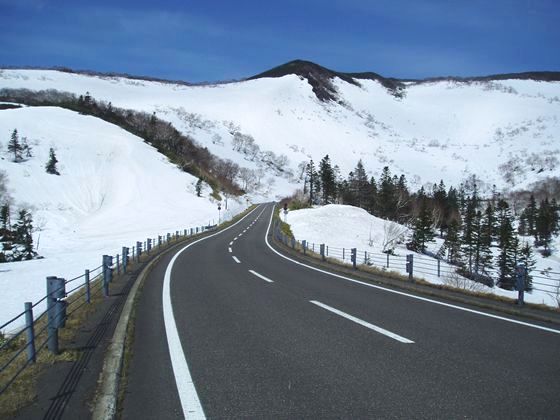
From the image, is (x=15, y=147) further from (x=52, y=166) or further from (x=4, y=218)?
(x=4, y=218)

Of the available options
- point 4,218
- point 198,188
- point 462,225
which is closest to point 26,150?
point 4,218

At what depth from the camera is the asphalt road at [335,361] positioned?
3973 millimetres

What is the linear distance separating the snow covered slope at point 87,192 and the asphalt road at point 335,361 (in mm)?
24492

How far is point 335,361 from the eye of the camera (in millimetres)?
5270

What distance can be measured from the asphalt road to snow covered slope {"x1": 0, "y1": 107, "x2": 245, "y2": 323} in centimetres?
2449

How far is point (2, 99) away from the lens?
128 metres

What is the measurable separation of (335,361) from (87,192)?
79.2m

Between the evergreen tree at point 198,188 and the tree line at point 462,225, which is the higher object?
the evergreen tree at point 198,188

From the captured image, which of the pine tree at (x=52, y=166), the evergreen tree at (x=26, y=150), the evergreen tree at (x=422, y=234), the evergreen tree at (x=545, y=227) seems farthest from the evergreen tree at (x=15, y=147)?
the evergreen tree at (x=545, y=227)

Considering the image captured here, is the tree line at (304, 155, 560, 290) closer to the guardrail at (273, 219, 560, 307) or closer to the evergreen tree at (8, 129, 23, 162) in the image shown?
the guardrail at (273, 219, 560, 307)

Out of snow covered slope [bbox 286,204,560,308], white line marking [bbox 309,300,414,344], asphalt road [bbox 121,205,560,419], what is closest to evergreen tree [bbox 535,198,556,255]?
snow covered slope [bbox 286,204,560,308]

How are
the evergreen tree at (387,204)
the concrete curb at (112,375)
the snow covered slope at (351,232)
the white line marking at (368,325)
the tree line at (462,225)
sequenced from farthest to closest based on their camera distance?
the evergreen tree at (387,204) → the tree line at (462,225) → the snow covered slope at (351,232) → the white line marking at (368,325) → the concrete curb at (112,375)

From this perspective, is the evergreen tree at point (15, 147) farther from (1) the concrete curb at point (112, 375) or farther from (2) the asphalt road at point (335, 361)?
(1) the concrete curb at point (112, 375)

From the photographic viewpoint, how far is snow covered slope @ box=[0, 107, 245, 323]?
144ft
